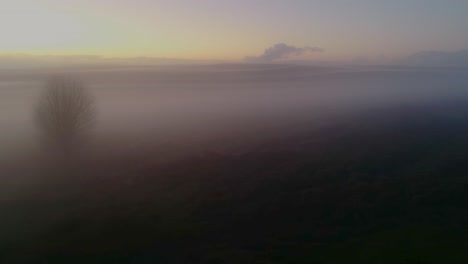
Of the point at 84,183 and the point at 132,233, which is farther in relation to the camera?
the point at 84,183

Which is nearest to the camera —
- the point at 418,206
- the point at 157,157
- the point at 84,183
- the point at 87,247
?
the point at 87,247

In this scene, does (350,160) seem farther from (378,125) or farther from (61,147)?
(61,147)

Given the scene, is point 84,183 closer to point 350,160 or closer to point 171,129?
point 350,160

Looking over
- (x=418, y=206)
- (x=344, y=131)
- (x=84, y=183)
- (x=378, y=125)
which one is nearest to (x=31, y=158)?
(x=84, y=183)

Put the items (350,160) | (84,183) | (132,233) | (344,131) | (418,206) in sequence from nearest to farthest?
(132,233) → (418,206) → (84,183) → (350,160) → (344,131)

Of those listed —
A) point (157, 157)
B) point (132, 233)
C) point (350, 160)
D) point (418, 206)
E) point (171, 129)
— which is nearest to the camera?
point (132, 233)

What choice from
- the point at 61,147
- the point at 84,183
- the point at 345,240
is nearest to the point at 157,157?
the point at 84,183
